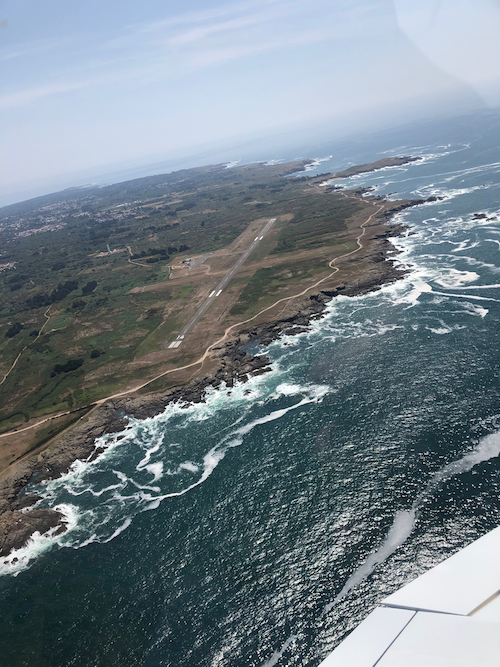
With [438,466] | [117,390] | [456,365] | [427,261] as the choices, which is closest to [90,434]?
[117,390]

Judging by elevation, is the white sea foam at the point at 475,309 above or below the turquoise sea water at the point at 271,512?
above

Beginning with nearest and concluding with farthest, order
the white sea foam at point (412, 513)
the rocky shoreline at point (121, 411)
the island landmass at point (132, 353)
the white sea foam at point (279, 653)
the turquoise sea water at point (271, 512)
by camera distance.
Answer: the white sea foam at point (279, 653) → the turquoise sea water at point (271, 512) → the white sea foam at point (412, 513) → the rocky shoreline at point (121, 411) → the island landmass at point (132, 353)

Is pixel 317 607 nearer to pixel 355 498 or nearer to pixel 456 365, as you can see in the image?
pixel 355 498

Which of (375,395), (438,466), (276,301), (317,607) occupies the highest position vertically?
(276,301)

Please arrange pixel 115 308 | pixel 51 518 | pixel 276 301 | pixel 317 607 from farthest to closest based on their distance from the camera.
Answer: pixel 115 308 < pixel 276 301 < pixel 51 518 < pixel 317 607

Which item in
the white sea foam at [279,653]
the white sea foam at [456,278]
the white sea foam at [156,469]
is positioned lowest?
the white sea foam at [279,653]

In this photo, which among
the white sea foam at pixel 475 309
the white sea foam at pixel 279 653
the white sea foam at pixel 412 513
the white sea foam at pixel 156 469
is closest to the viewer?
the white sea foam at pixel 279 653

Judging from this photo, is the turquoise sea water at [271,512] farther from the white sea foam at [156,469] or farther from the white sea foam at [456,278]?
the white sea foam at [456,278]

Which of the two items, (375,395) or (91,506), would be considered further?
(375,395)

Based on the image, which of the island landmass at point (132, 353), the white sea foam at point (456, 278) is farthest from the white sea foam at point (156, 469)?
the white sea foam at point (456, 278)
